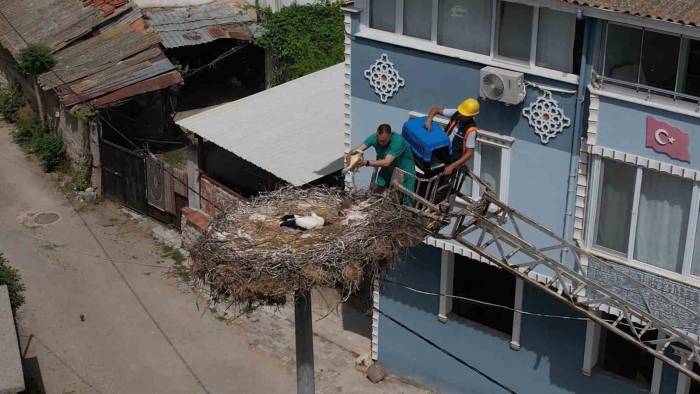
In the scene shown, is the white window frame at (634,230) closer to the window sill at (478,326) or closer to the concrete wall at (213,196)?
the window sill at (478,326)

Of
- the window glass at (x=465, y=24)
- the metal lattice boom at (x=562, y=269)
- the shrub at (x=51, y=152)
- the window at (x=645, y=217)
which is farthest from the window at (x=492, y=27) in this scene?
the shrub at (x=51, y=152)

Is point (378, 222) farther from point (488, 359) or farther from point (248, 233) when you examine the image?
point (488, 359)

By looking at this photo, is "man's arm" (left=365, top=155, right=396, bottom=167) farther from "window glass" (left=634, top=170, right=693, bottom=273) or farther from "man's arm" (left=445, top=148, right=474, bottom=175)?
"window glass" (left=634, top=170, right=693, bottom=273)

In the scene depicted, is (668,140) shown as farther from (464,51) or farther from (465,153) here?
(464,51)

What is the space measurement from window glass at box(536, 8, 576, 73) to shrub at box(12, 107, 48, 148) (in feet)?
62.0

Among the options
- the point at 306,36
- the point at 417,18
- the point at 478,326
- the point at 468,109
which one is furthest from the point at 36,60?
the point at 468,109

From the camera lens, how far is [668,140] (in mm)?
15711

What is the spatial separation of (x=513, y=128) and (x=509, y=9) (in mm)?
1895

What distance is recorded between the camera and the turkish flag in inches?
615

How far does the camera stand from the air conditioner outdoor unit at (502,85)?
55.5 feet

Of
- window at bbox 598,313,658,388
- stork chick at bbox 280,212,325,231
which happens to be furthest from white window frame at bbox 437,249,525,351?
stork chick at bbox 280,212,325,231

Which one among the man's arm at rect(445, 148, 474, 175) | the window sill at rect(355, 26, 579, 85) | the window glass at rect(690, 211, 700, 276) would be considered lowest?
the window glass at rect(690, 211, 700, 276)

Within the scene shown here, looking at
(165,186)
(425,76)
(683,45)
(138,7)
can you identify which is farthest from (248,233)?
(138,7)

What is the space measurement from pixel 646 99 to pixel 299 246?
567cm
